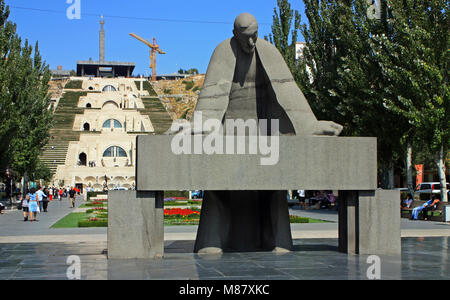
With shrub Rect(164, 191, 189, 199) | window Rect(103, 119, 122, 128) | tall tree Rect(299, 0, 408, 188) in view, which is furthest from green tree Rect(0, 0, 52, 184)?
window Rect(103, 119, 122, 128)

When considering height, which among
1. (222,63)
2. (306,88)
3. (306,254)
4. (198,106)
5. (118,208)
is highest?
(306,88)

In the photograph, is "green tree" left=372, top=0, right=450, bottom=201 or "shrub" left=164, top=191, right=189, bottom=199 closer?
"green tree" left=372, top=0, right=450, bottom=201

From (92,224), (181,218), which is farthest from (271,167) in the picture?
(181,218)

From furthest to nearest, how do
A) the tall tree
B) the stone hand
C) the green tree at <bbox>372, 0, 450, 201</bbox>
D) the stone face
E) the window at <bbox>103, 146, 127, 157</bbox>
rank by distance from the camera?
the window at <bbox>103, 146, 127, 157</bbox>
the tall tree
the green tree at <bbox>372, 0, 450, 201</bbox>
the stone hand
the stone face

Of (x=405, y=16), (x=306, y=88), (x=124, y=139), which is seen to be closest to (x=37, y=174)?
(x=124, y=139)

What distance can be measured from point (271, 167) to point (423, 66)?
14.4 metres

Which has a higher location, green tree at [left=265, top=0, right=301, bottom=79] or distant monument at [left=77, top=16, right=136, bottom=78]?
distant monument at [left=77, top=16, right=136, bottom=78]

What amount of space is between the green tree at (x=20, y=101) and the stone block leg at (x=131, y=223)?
18.7 meters

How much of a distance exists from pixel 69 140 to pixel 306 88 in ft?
157

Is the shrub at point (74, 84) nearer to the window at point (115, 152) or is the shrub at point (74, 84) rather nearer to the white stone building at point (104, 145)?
the white stone building at point (104, 145)

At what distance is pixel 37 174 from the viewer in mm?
54438

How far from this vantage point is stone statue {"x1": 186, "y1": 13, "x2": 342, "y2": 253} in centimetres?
784

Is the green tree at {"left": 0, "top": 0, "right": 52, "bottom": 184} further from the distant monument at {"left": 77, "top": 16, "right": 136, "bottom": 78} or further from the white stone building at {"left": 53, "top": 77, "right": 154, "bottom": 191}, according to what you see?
the distant monument at {"left": 77, "top": 16, "right": 136, "bottom": 78}
